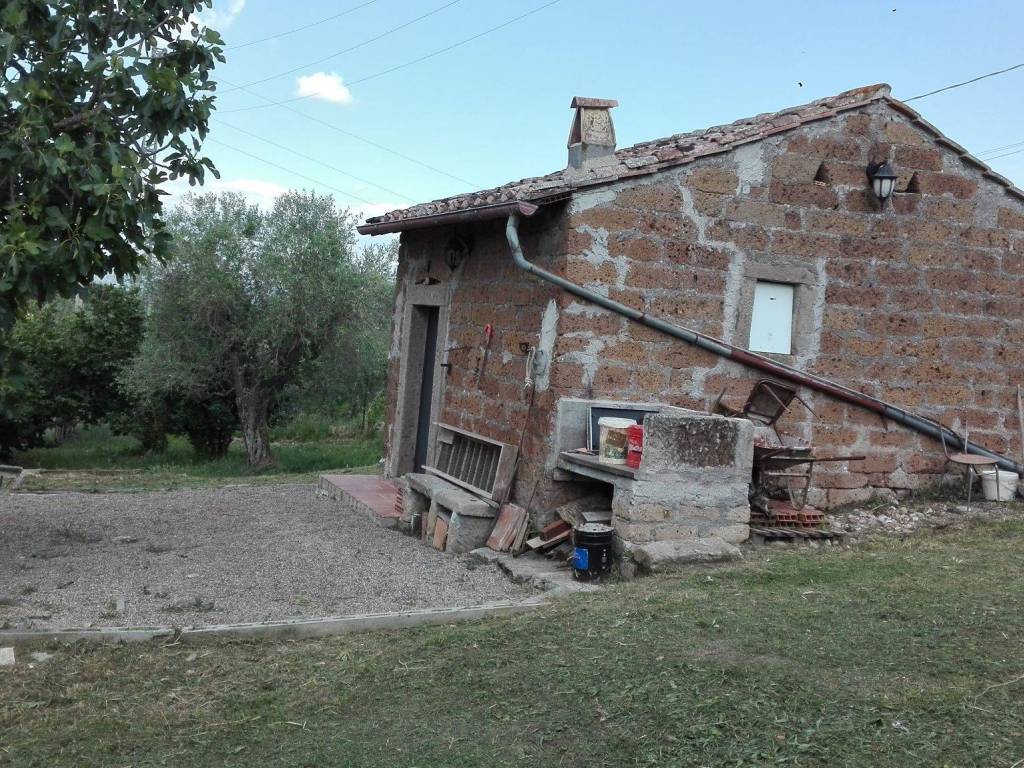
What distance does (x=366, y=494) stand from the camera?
35.2 ft

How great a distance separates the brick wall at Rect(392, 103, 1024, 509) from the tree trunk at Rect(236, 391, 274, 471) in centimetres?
1031

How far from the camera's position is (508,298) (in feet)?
29.1

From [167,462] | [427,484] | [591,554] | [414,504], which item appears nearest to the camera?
[591,554]

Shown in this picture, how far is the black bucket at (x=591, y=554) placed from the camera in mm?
7082

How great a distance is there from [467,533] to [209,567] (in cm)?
203

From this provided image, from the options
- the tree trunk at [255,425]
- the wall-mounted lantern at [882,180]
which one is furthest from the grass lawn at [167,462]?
the wall-mounted lantern at [882,180]

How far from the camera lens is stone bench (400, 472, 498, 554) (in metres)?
8.30

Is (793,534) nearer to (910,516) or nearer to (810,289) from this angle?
(910,516)

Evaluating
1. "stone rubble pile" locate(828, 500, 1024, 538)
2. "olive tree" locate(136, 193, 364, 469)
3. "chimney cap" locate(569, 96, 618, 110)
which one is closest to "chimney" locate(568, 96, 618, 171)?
"chimney cap" locate(569, 96, 618, 110)

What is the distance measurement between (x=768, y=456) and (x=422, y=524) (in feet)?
10.7

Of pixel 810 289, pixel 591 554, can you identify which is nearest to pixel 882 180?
pixel 810 289

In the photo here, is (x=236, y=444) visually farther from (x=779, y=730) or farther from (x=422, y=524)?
(x=779, y=730)

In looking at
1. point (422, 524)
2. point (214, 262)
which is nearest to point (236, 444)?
point (214, 262)

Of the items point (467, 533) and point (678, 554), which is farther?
point (467, 533)
